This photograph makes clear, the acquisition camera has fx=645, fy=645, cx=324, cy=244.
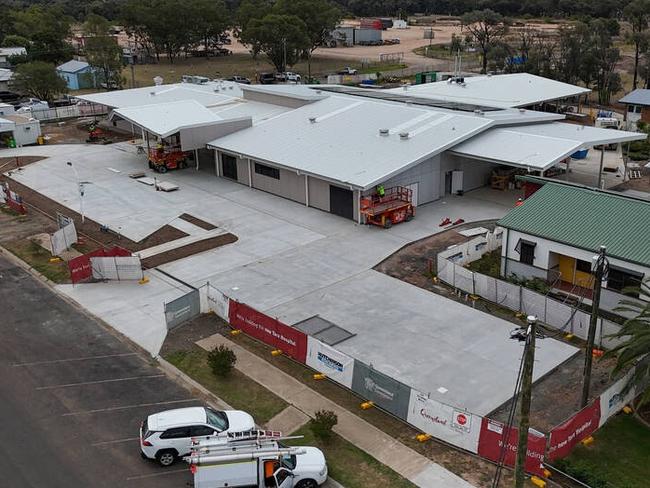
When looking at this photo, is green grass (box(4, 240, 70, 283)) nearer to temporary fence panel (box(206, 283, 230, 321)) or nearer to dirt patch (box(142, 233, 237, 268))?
dirt patch (box(142, 233, 237, 268))

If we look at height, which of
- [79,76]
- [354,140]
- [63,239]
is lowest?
[63,239]

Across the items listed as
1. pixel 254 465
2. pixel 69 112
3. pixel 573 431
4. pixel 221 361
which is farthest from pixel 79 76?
pixel 573 431

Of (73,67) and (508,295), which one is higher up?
(73,67)

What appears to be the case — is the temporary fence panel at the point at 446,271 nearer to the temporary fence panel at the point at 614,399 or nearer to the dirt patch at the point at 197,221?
the temporary fence panel at the point at 614,399

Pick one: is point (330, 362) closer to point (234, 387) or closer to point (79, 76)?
point (234, 387)

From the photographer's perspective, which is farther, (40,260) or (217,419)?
(40,260)

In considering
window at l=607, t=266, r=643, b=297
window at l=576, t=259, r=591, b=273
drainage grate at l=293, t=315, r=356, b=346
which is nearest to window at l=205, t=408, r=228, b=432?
drainage grate at l=293, t=315, r=356, b=346

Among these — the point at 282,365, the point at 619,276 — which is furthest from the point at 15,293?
the point at 619,276
